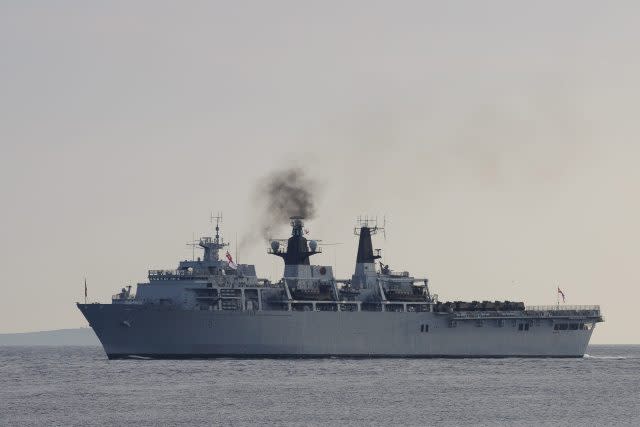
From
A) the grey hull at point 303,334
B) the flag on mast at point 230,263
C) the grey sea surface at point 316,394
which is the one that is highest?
the flag on mast at point 230,263

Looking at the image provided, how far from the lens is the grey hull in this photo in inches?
3730

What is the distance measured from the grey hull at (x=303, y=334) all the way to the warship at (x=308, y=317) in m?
0.08

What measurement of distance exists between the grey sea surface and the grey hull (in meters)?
1.32

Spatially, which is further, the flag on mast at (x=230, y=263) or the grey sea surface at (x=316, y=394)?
the flag on mast at (x=230, y=263)

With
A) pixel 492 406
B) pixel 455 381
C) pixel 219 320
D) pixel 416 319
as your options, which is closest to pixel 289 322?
pixel 219 320

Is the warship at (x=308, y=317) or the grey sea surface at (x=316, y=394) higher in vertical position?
the warship at (x=308, y=317)

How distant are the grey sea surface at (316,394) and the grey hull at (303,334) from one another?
Result: 4.34 ft

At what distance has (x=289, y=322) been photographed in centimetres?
9856

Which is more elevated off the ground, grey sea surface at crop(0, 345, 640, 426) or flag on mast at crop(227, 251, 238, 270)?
flag on mast at crop(227, 251, 238, 270)

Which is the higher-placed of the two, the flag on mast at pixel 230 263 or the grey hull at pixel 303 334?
the flag on mast at pixel 230 263

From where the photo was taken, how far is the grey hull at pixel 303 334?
311 ft

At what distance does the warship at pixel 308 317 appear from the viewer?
95.4 metres

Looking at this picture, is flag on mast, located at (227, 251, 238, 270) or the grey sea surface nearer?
the grey sea surface

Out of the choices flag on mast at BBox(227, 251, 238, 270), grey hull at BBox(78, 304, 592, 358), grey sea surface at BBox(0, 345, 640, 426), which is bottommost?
grey sea surface at BBox(0, 345, 640, 426)
